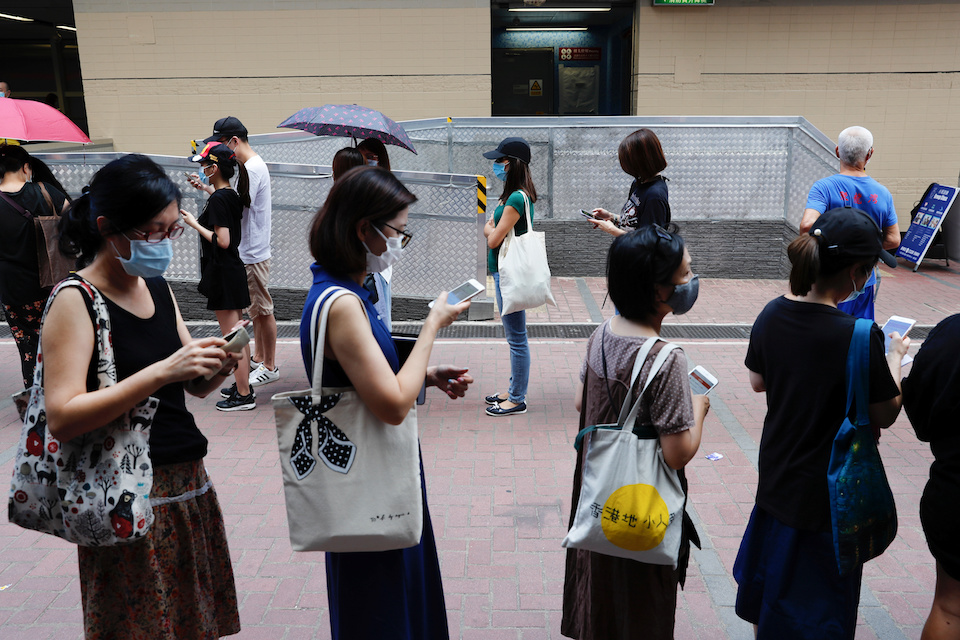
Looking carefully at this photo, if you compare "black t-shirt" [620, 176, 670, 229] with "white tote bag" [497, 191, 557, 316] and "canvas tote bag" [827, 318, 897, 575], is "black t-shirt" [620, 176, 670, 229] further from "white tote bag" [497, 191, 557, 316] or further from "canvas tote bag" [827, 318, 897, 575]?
"canvas tote bag" [827, 318, 897, 575]

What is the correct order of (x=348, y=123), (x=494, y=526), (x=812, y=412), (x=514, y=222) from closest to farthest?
(x=812, y=412) → (x=494, y=526) → (x=514, y=222) → (x=348, y=123)

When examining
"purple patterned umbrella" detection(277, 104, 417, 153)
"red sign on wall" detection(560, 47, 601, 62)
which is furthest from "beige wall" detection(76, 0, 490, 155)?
"purple patterned umbrella" detection(277, 104, 417, 153)

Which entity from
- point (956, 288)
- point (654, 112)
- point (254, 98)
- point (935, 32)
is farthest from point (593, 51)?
point (956, 288)

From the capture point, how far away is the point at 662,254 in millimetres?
2451

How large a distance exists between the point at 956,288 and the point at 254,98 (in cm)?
1159

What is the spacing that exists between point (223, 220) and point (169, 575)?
12.4 feet

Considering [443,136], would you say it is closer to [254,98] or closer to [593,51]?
[254,98]

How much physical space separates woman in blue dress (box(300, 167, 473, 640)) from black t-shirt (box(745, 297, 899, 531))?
1130 millimetres

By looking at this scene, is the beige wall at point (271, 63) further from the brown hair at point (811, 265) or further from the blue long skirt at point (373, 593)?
the blue long skirt at point (373, 593)

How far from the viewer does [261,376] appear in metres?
6.56

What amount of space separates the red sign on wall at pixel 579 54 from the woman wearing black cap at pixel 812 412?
1645 centimetres

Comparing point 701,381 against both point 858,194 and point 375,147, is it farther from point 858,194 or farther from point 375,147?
point 375,147

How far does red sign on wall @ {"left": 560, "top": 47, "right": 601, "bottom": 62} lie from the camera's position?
1795 cm

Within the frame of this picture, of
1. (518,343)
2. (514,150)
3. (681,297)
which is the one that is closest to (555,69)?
(514,150)
